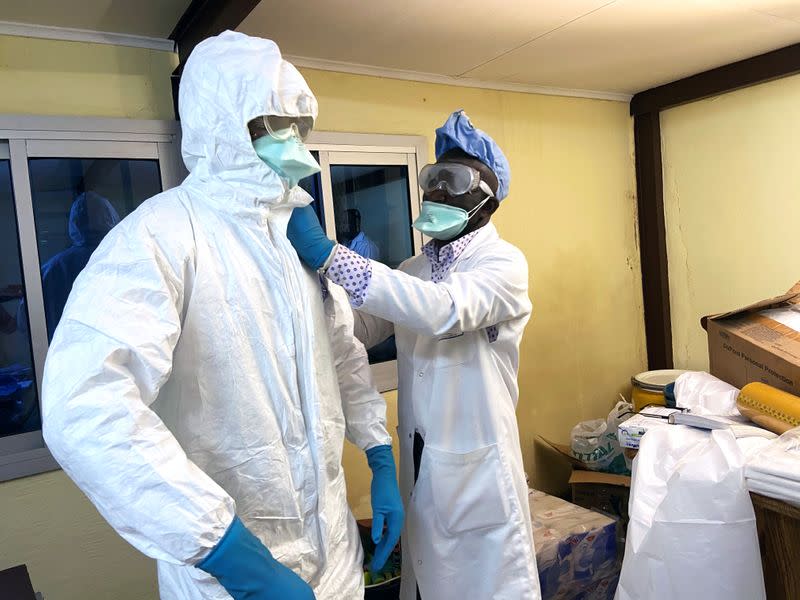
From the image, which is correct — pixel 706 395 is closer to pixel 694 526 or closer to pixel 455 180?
pixel 694 526

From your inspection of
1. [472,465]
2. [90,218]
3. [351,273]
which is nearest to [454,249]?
[351,273]

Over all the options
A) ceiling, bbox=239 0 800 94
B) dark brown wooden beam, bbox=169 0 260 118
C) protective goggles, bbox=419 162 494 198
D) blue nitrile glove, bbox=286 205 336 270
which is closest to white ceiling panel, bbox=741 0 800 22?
ceiling, bbox=239 0 800 94

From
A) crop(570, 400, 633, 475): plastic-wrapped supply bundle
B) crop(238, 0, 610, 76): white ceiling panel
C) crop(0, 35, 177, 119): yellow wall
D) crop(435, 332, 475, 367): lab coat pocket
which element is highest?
crop(238, 0, 610, 76): white ceiling panel

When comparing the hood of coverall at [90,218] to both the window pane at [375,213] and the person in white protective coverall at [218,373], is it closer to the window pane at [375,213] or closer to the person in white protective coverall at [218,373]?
the window pane at [375,213]

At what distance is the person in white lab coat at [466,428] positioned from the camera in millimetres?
1619

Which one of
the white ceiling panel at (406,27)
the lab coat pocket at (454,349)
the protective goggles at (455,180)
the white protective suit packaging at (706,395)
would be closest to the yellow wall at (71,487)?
the white ceiling panel at (406,27)

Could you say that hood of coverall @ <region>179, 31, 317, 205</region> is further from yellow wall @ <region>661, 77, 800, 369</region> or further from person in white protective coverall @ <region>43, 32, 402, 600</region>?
yellow wall @ <region>661, 77, 800, 369</region>

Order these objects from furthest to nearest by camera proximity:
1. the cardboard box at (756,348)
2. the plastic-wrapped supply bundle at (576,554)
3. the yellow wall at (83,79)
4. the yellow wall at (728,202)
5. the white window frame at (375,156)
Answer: the yellow wall at (728,202)
the white window frame at (375,156)
the plastic-wrapped supply bundle at (576,554)
the yellow wall at (83,79)
the cardboard box at (756,348)

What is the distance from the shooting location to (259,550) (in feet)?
3.19

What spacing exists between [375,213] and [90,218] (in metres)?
1.10

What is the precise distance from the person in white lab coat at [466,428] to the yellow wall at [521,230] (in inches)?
34.7

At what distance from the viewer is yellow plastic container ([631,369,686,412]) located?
3.02 metres

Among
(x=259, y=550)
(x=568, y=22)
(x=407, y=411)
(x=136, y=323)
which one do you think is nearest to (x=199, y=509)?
(x=259, y=550)

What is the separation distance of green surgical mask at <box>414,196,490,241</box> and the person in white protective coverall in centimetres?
53
